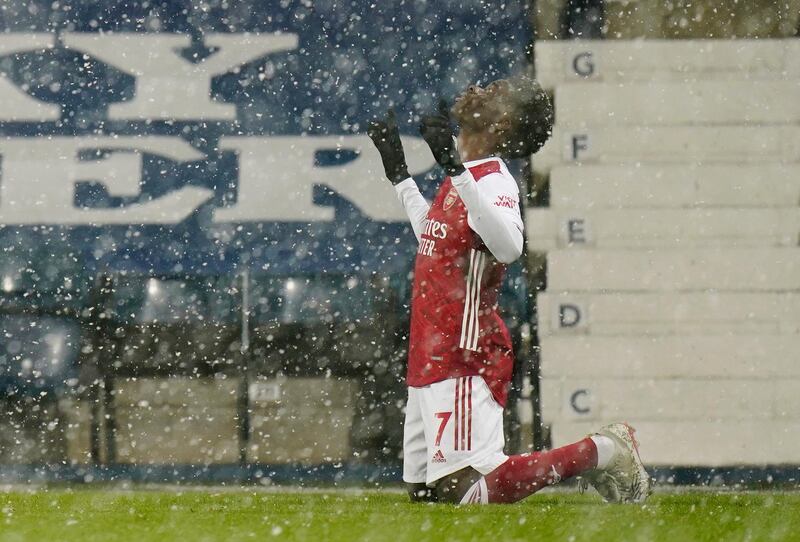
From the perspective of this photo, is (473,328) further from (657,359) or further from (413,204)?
(657,359)

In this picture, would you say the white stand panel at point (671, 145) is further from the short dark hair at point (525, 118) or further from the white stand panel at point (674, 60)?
the short dark hair at point (525, 118)

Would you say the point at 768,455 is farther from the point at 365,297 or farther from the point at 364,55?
the point at 364,55

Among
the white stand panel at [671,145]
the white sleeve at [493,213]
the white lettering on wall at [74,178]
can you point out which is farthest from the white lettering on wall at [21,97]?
the white sleeve at [493,213]

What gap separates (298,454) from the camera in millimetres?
3988

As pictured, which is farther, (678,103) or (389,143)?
(678,103)

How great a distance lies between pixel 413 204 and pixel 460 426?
0.67 m

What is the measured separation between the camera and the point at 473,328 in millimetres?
2629

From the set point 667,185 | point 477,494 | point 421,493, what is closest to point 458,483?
point 477,494

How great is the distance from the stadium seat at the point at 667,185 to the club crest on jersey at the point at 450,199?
1.42m

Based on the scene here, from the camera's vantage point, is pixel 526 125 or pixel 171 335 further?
pixel 171 335

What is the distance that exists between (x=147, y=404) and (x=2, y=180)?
1060 mm

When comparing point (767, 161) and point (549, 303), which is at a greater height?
point (767, 161)

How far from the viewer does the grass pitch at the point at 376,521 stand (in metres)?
1.96

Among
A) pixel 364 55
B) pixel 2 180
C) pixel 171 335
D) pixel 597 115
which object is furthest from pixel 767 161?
pixel 2 180
